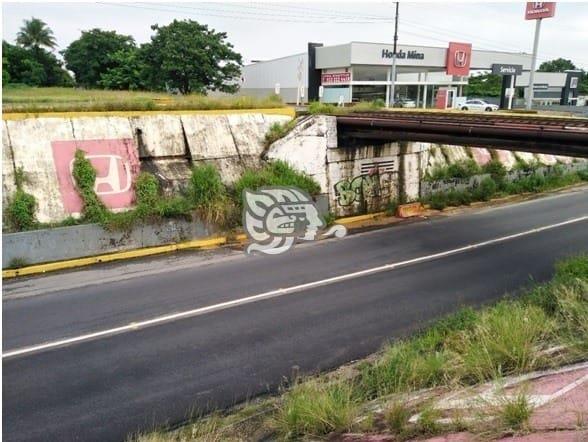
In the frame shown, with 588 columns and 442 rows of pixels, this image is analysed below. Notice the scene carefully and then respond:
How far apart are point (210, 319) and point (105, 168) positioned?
24.5 ft

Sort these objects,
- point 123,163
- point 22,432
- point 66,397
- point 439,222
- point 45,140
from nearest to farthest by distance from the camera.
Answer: point 22,432 → point 66,397 → point 45,140 → point 123,163 → point 439,222

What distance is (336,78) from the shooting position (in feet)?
147

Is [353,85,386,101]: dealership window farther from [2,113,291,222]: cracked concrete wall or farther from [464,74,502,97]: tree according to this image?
[464,74,502,97]: tree

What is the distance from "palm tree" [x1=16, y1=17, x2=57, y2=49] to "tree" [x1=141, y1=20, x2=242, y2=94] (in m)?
30.6

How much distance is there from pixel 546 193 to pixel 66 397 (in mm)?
23675

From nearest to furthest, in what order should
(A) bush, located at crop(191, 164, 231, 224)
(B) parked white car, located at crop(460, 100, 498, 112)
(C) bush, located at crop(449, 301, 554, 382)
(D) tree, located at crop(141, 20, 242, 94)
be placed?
(C) bush, located at crop(449, 301, 554, 382)
(A) bush, located at crop(191, 164, 231, 224)
(D) tree, located at crop(141, 20, 242, 94)
(B) parked white car, located at crop(460, 100, 498, 112)

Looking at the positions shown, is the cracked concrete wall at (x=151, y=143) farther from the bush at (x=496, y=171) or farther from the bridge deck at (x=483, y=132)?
the bush at (x=496, y=171)

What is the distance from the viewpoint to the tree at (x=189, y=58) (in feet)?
133

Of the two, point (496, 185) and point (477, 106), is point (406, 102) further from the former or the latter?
point (496, 185)

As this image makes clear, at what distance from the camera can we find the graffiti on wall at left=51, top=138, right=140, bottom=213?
43.7ft

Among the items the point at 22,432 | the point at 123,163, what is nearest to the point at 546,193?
the point at 123,163

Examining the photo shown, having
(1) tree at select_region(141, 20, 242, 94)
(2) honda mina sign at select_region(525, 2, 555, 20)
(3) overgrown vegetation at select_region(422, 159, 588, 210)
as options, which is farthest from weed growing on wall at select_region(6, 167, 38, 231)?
(2) honda mina sign at select_region(525, 2, 555, 20)

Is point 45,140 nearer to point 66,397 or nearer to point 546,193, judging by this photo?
point 66,397

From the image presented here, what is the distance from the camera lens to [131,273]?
11.8m
